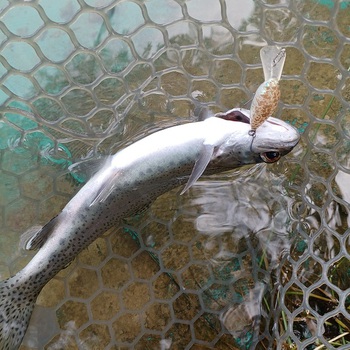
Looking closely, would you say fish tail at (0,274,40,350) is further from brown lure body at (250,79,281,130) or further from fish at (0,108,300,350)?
brown lure body at (250,79,281,130)

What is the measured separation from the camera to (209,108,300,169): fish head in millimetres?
2182

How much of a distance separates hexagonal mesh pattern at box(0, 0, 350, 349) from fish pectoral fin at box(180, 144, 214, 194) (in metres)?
0.56

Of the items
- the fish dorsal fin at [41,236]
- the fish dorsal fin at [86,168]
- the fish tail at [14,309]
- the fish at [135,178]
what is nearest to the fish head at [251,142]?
the fish at [135,178]

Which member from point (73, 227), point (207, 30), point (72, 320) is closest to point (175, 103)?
point (207, 30)

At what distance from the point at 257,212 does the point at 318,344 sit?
27.9 inches

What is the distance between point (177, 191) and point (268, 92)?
0.85m

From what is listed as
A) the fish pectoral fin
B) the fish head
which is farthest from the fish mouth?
the fish pectoral fin

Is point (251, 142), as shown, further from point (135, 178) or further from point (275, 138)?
point (135, 178)

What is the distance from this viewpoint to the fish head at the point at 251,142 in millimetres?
2182

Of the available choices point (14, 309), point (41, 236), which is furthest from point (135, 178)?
point (14, 309)

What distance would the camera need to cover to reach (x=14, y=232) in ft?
9.41

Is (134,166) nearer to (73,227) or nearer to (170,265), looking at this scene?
(73,227)

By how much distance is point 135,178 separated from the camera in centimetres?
241

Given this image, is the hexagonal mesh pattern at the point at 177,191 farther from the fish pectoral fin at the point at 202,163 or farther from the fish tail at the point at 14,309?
the fish pectoral fin at the point at 202,163
